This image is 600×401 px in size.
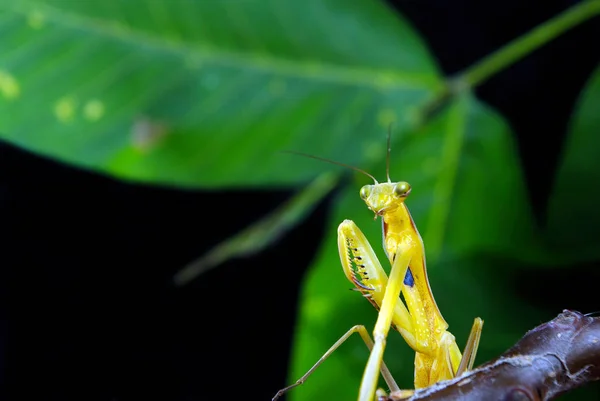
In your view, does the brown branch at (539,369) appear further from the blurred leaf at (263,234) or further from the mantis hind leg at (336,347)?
the blurred leaf at (263,234)

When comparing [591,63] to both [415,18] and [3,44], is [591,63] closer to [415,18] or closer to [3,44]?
[415,18]

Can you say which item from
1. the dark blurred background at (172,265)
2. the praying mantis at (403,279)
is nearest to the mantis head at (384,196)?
the praying mantis at (403,279)

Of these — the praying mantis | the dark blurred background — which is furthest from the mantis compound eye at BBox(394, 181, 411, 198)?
the dark blurred background

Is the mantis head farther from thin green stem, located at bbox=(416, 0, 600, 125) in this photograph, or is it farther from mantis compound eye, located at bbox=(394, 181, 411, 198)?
thin green stem, located at bbox=(416, 0, 600, 125)

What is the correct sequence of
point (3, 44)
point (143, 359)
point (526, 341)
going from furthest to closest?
point (143, 359) → point (3, 44) → point (526, 341)

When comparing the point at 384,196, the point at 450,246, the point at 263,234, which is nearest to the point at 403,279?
the point at 384,196

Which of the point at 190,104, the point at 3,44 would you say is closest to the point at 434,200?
the point at 190,104

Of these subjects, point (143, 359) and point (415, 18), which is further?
point (415, 18)

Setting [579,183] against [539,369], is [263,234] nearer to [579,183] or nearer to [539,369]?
[579,183]
